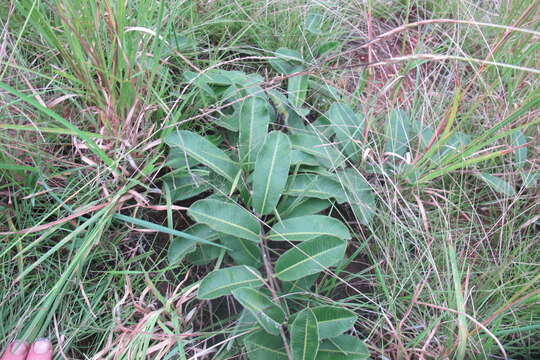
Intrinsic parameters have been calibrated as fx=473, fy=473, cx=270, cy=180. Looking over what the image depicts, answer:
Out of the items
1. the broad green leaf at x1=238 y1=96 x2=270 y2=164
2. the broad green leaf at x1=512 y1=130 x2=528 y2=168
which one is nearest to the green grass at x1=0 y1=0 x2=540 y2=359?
the broad green leaf at x1=512 y1=130 x2=528 y2=168

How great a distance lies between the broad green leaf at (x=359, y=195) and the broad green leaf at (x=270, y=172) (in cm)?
13

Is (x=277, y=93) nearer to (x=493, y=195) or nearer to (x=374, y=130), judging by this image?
(x=374, y=130)

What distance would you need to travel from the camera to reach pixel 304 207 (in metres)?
1.10

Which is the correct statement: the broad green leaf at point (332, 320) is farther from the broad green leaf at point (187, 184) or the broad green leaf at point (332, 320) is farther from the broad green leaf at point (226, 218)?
the broad green leaf at point (187, 184)

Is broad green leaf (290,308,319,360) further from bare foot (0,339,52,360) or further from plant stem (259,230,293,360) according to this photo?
bare foot (0,339,52,360)

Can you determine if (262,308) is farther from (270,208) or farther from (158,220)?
(158,220)

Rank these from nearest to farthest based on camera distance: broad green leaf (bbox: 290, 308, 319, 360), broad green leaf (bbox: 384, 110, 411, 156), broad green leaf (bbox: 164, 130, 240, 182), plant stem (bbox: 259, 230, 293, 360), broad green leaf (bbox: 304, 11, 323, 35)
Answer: broad green leaf (bbox: 290, 308, 319, 360)
plant stem (bbox: 259, 230, 293, 360)
broad green leaf (bbox: 164, 130, 240, 182)
broad green leaf (bbox: 384, 110, 411, 156)
broad green leaf (bbox: 304, 11, 323, 35)

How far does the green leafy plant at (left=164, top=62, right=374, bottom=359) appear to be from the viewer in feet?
3.12

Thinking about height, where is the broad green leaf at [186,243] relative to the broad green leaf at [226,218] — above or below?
below

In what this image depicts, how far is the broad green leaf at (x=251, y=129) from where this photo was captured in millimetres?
1124

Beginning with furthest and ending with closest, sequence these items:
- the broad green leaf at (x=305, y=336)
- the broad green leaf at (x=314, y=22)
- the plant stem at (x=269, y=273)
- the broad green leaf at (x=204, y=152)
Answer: the broad green leaf at (x=314, y=22) → the broad green leaf at (x=204, y=152) → the plant stem at (x=269, y=273) → the broad green leaf at (x=305, y=336)

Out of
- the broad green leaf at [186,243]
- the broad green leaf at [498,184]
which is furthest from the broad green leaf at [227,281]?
the broad green leaf at [498,184]

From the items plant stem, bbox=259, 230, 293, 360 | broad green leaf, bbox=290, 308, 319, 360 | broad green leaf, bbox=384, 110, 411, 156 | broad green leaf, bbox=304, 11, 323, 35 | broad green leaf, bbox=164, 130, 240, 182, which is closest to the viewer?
broad green leaf, bbox=290, 308, 319, 360

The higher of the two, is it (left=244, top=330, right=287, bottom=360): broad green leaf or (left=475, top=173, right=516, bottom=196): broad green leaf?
(left=475, top=173, right=516, bottom=196): broad green leaf
